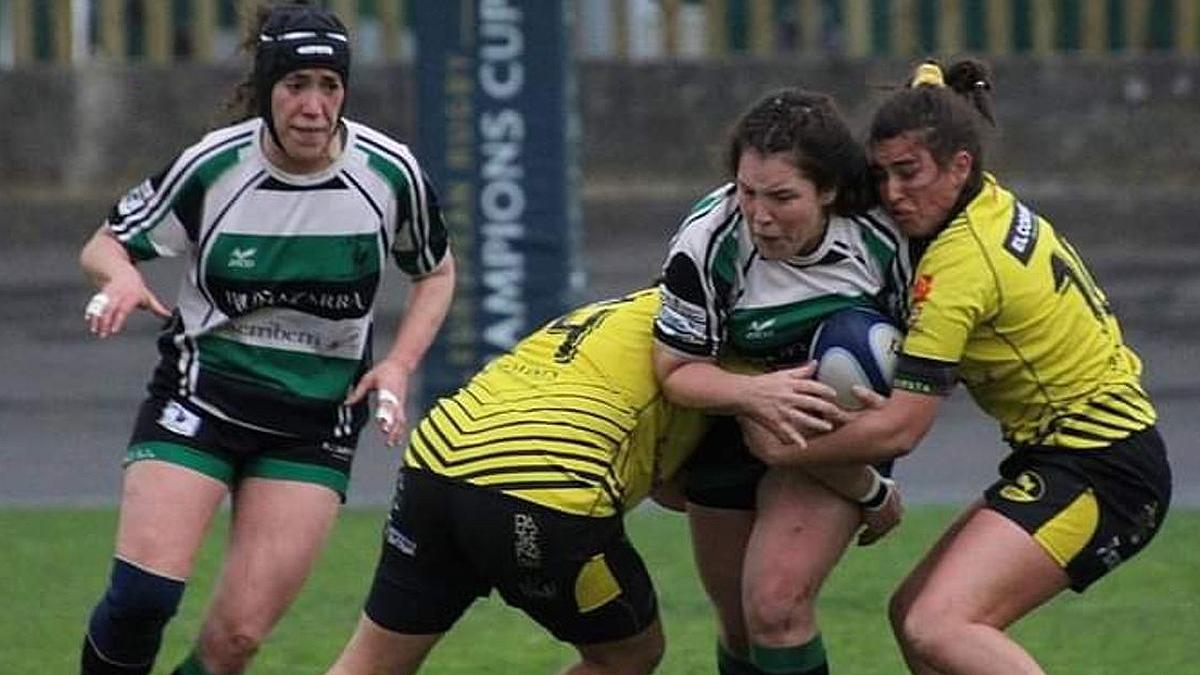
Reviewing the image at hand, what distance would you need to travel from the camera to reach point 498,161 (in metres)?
12.3

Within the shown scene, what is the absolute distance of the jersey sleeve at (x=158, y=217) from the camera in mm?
6535

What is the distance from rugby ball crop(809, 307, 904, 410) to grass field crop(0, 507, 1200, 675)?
220 cm

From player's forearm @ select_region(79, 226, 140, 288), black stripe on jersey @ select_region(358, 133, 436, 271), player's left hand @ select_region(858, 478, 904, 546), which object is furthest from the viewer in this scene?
black stripe on jersey @ select_region(358, 133, 436, 271)

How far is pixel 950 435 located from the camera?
1309 centimetres

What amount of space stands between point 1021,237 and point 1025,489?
20.7 inches

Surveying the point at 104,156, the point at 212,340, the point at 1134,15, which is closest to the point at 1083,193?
the point at 1134,15

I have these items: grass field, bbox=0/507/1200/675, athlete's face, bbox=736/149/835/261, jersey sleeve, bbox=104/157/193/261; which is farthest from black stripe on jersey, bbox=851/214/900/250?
grass field, bbox=0/507/1200/675

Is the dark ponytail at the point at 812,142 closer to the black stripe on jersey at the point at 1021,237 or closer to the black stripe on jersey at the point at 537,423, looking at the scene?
the black stripe on jersey at the point at 1021,237

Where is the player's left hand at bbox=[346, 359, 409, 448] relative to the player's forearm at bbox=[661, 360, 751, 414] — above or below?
below

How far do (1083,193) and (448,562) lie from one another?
11.7 metres

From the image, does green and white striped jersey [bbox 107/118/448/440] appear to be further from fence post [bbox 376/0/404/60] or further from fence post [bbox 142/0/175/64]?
fence post [bbox 142/0/175/64]

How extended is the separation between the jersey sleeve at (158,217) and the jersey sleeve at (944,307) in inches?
67.4

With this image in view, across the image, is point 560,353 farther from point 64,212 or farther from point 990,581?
point 64,212

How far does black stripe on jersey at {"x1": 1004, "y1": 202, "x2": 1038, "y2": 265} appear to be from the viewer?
5863 millimetres
